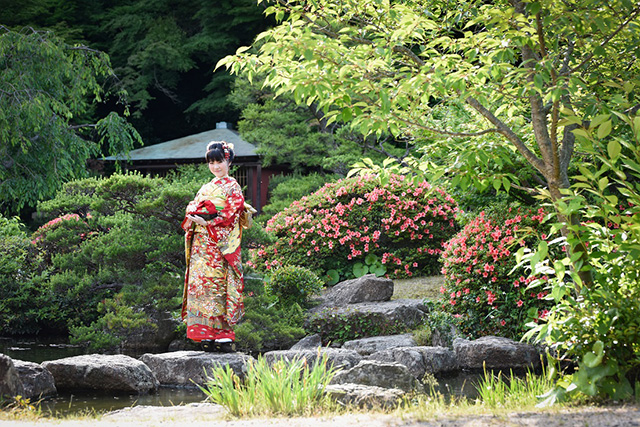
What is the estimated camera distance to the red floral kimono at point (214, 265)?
21.1 ft

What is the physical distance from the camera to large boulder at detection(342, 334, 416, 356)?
6.86 meters

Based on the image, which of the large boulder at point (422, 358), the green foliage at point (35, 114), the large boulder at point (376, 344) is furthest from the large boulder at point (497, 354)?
the green foliage at point (35, 114)

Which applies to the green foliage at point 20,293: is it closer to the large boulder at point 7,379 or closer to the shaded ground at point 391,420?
the large boulder at point 7,379

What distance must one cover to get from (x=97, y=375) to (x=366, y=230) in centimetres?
525

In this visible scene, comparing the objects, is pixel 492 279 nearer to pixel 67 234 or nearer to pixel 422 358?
pixel 422 358

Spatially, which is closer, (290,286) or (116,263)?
(116,263)

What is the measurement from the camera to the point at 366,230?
392 inches

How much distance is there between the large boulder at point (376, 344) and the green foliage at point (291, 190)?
751 cm

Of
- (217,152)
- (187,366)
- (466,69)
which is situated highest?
(466,69)

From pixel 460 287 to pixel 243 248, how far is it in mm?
2533

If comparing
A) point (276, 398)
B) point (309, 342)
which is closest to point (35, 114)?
point (309, 342)

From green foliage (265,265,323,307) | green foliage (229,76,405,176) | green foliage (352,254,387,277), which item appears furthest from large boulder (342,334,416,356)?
green foliage (229,76,405,176)

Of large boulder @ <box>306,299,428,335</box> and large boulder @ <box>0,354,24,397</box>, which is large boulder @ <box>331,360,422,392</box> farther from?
large boulder @ <box>306,299,428,335</box>

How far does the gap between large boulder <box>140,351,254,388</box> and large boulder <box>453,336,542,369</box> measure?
2.04 m
